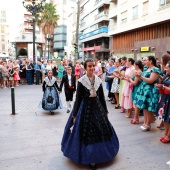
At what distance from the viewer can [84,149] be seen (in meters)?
3.68

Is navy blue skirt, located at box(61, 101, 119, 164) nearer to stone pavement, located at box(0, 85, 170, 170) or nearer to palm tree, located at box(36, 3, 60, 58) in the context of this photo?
stone pavement, located at box(0, 85, 170, 170)

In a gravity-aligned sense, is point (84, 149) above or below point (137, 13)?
below

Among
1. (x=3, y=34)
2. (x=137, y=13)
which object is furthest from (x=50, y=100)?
(x=3, y=34)

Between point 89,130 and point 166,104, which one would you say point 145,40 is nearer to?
point 166,104

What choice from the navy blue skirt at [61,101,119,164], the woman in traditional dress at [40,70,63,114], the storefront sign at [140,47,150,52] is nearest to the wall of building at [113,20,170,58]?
the storefront sign at [140,47,150,52]

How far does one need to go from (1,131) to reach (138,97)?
3797 millimetres

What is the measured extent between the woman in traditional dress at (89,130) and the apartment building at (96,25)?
120ft

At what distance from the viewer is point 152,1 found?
23594 mm

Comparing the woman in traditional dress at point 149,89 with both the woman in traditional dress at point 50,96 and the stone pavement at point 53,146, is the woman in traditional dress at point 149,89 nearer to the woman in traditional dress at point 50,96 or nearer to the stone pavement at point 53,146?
the stone pavement at point 53,146

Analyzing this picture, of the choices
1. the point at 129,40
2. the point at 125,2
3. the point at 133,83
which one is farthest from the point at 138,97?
the point at 125,2

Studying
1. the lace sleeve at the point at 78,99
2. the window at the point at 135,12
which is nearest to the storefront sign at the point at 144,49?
the window at the point at 135,12

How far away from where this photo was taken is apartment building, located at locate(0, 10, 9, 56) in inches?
3034

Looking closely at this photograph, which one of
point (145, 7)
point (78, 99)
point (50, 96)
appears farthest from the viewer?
point (145, 7)

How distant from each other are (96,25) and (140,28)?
1851 centimetres
